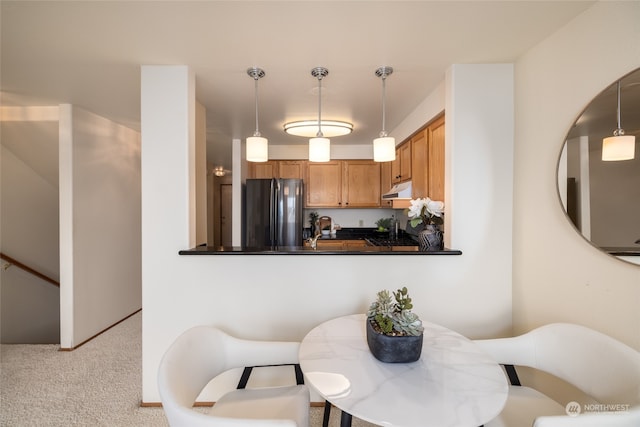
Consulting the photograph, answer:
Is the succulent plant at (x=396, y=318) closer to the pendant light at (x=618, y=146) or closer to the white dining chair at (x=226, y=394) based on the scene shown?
the white dining chair at (x=226, y=394)

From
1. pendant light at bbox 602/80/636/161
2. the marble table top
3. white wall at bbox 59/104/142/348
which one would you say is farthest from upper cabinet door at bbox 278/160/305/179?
pendant light at bbox 602/80/636/161

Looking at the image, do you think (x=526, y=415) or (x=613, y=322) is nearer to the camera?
(x=526, y=415)

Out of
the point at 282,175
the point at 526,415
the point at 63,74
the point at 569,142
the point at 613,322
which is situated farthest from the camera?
the point at 282,175

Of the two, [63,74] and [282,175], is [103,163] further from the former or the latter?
[282,175]

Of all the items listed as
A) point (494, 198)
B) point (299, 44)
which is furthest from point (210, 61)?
point (494, 198)

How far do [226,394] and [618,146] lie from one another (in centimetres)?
213

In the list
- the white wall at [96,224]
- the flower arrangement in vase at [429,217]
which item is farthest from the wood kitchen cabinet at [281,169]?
the flower arrangement in vase at [429,217]

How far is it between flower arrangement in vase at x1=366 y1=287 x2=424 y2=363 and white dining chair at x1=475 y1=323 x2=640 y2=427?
427mm

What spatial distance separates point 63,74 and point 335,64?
1977mm

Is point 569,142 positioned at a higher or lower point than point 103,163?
lower

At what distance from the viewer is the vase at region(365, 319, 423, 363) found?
1.14 meters

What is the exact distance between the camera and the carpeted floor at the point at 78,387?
184 cm

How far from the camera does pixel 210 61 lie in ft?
6.22

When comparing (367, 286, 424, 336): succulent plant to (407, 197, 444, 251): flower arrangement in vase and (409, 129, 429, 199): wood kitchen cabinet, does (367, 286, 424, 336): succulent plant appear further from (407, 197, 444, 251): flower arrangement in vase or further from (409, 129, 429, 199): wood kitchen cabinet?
(409, 129, 429, 199): wood kitchen cabinet
